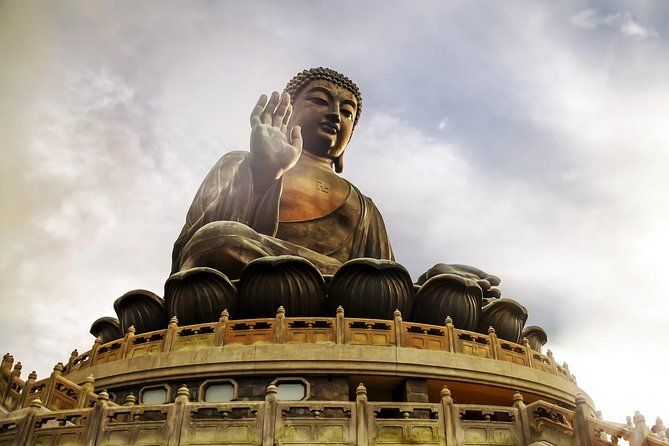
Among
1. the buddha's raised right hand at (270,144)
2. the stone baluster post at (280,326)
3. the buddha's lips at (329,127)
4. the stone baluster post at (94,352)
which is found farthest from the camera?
the buddha's lips at (329,127)

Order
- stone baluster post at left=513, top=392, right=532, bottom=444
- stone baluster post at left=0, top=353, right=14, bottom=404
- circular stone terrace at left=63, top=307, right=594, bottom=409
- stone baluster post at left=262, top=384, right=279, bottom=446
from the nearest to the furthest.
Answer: stone baluster post at left=262, top=384, right=279, bottom=446 < stone baluster post at left=513, top=392, right=532, bottom=444 < stone baluster post at left=0, top=353, right=14, bottom=404 < circular stone terrace at left=63, top=307, right=594, bottom=409

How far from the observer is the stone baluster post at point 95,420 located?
606 centimetres

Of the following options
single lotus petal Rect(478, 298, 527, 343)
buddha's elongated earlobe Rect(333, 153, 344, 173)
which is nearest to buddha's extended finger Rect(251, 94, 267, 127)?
buddha's elongated earlobe Rect(333, 153, 344, 173)

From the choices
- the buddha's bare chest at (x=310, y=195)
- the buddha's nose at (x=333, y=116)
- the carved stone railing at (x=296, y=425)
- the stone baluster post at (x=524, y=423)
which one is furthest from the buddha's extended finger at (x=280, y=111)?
the stone baluster post at (x=524, y=423)

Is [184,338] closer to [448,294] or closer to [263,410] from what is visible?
[263,410]

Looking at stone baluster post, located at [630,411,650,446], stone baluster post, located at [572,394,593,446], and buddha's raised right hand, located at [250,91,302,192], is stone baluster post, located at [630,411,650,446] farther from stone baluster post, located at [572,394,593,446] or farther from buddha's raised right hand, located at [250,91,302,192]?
buddha's raised right hand, located at [250,91,302,192]

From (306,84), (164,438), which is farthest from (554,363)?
(306,84)

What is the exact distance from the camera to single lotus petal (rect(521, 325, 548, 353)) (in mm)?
11070

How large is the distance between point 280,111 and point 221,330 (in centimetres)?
533

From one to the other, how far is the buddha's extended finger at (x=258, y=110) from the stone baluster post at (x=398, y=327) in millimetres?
4980

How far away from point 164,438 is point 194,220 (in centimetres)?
685

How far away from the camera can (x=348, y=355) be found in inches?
314

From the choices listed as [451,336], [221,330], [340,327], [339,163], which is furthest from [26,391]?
[339,163]

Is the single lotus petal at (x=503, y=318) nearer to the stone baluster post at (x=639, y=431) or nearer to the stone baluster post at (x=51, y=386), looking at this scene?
the stone baluster post at (x=639, y=431)
